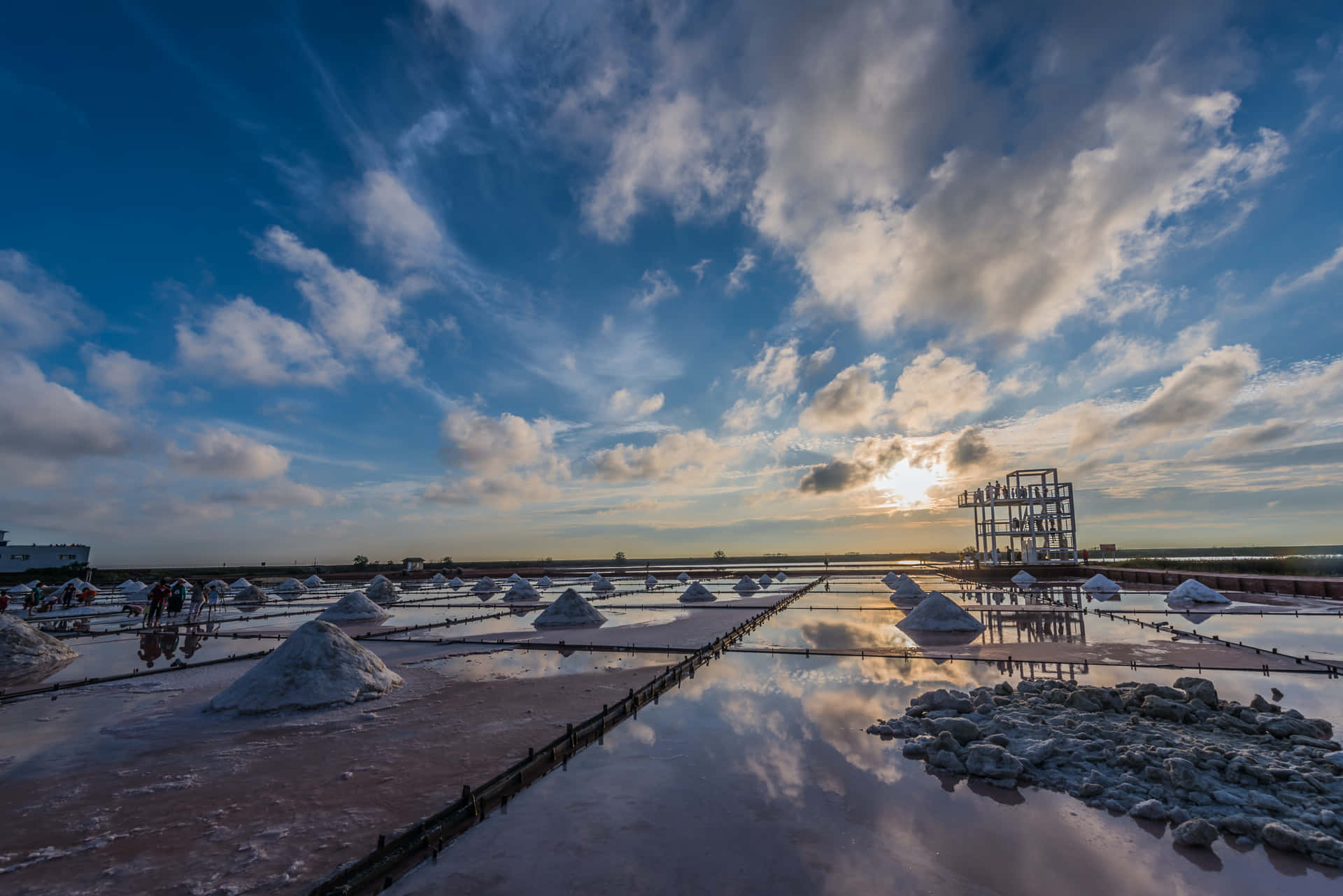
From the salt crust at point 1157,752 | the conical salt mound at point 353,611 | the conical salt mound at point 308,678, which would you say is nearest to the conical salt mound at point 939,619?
the salt crust at point 1157,752

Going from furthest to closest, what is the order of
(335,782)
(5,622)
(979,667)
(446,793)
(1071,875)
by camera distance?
(5,622), (979,667), (335,782), (446,793), (1071,875)

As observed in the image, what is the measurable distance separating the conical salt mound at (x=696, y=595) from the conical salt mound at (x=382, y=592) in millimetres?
20036

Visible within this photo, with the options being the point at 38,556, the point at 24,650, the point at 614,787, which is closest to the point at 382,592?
the point at 24,650

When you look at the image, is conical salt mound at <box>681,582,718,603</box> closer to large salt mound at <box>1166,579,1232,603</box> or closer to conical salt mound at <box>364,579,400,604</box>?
conical salt mound at <box>364,579,400,604</box>

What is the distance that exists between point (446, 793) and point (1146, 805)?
813 centimetres

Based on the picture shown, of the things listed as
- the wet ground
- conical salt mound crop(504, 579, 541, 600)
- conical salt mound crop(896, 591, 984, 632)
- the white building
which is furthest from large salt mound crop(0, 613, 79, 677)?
the white building

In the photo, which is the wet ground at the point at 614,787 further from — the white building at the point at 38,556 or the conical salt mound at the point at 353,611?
the white building at the point at 38,556

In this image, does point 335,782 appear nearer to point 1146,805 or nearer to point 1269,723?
point 1146,805

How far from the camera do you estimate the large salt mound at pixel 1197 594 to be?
1070 inches

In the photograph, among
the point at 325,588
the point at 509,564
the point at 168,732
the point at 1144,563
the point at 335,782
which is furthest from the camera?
the point at 509,564

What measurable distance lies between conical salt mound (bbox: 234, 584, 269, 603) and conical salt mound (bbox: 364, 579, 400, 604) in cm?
768

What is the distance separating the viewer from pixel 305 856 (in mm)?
5633

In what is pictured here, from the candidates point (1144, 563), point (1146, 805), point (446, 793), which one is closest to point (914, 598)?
point (1146, 805)

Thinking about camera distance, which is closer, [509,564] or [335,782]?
[335,782]
